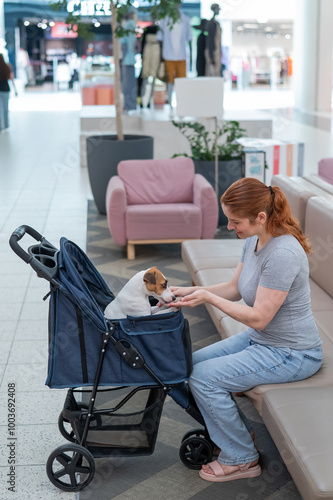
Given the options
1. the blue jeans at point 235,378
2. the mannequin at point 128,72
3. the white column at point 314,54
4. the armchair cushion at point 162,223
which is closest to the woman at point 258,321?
the blue jeans at point 235,378

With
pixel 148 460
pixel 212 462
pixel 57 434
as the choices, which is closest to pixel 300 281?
pixel 212 462

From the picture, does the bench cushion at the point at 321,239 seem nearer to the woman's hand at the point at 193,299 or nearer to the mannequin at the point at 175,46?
the woman's hand at the point at 193,299

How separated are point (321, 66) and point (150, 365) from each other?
18.6 m

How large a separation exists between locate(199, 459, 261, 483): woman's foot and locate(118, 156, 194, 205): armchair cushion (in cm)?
388

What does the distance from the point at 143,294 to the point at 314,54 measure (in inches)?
732

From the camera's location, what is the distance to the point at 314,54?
19.8 m

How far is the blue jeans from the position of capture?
105 inches

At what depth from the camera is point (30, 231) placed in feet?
9.62

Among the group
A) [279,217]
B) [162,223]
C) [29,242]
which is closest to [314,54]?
[29,242]

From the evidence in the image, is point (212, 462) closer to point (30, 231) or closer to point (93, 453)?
point (93, 453)

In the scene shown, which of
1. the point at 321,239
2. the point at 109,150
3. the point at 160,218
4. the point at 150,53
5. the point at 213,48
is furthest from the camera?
the point at 150,53

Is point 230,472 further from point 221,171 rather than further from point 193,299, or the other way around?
point 221,171

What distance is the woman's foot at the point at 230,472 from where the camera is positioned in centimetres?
278

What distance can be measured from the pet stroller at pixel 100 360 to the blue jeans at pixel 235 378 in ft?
0.32
